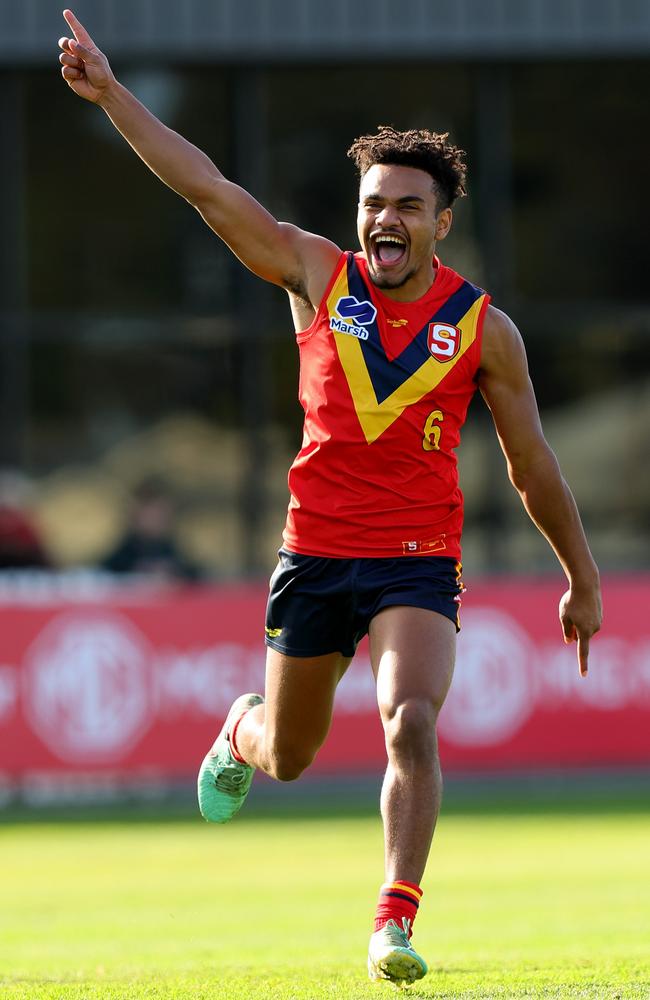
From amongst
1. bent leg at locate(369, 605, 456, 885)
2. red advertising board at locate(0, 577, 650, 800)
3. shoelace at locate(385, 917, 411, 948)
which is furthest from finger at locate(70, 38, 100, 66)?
red advertising board at locate(0, 577, 650, 800)

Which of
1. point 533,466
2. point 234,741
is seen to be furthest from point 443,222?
point 234,741

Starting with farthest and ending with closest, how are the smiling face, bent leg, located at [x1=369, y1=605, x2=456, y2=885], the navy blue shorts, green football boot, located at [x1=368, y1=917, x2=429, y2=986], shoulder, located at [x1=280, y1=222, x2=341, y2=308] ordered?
1. shoulder, located at [x1=280, y1=222, x2=341, y2=308]
2. the smiling face
3. the navy blue shorts
4. bent leg, located at [x1=369, y1=605, x2=456, y2=885]
5. green football boot, located at [x1=368, y1=917, x2=429, y2=986]

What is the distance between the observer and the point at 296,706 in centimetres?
637

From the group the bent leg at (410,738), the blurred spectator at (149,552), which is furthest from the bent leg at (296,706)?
the blurred spectator at (149,552)

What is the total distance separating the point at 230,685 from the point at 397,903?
8.30 meters

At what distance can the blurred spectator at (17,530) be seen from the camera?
1625 centimetres

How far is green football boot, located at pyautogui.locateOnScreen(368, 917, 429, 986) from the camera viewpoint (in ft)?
17.6

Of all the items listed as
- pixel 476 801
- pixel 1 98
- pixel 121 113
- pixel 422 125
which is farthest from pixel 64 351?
pixel 121 113

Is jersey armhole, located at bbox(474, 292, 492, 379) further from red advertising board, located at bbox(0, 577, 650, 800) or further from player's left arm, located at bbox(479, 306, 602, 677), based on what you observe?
red advertising board, located at bbox(0, 577, 650, 800)

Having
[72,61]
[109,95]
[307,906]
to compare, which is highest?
[72,61]

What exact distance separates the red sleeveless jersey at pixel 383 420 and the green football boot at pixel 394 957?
128cm

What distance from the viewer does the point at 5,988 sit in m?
5.98

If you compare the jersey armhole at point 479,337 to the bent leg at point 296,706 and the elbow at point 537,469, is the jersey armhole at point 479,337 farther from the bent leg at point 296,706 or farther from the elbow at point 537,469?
the bent leg at point 296,706

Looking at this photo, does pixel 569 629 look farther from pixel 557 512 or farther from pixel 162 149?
pixel 162 149
